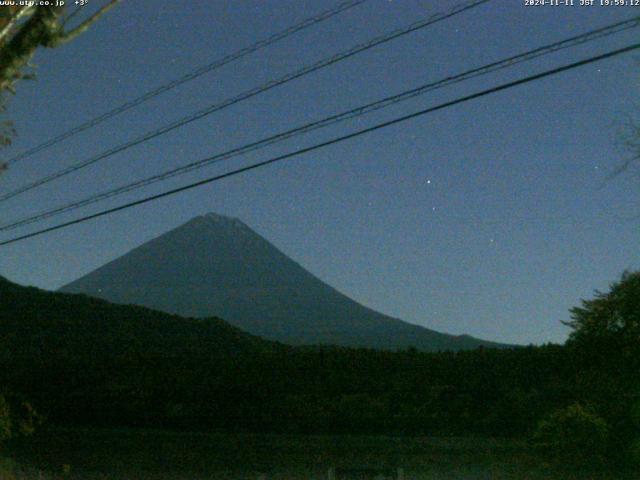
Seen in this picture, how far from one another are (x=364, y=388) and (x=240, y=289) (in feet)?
305

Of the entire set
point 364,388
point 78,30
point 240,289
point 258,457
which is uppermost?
point 240,289

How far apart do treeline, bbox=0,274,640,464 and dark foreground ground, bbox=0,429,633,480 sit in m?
0.89

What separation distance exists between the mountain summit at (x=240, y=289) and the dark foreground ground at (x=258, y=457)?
41163 mm

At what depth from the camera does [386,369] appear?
21.5 m

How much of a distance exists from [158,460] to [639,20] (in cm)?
1424

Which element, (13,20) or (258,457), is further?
(258,457)

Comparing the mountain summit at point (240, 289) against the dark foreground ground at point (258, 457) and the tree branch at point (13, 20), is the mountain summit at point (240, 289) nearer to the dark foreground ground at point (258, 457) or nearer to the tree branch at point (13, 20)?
the dark foreground ground at point (258, 457)

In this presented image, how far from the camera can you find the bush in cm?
1503

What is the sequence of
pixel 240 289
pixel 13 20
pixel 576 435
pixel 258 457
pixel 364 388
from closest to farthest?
pixel 13 20 < pixel 576 435 < pixel 258 457 < pixel 364 388 < pixel 240 289

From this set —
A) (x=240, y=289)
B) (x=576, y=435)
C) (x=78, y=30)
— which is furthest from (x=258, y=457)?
(x=240, y=289)

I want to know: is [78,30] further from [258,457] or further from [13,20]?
[258,457]

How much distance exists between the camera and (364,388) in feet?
68.5

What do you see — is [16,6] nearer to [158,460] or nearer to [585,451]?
[585,451]

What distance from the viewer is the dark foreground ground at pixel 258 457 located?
16.5m
